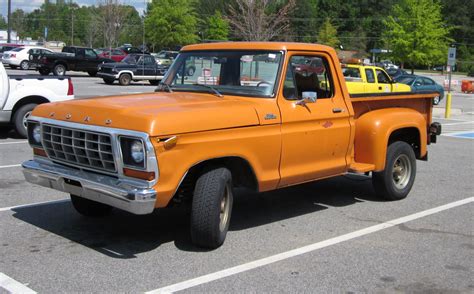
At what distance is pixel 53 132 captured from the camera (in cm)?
570

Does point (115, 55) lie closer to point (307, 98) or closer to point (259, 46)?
point (259, 46)

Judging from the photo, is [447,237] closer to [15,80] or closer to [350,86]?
[15,80]

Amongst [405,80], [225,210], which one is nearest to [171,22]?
[405,80]

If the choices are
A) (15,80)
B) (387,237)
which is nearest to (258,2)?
(15,80)

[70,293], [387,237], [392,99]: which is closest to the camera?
[70,293]

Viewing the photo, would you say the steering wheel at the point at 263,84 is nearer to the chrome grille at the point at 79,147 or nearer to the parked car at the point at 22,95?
the chrome grille at the point at 79,147

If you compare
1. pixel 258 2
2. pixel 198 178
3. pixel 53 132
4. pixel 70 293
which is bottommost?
pixel 70 293

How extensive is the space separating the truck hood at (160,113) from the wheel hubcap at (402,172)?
9.80 feet

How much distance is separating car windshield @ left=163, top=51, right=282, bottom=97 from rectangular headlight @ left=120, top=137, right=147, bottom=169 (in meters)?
1.59

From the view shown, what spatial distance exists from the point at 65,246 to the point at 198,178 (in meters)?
1.45

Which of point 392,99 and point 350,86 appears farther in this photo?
point 350,86

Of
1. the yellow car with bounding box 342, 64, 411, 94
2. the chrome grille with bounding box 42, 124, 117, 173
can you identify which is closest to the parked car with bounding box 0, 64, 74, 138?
the chrome grille with bounding box 42, 124, 117, 173

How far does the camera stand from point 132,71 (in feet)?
101

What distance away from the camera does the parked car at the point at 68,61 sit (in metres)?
33.2
